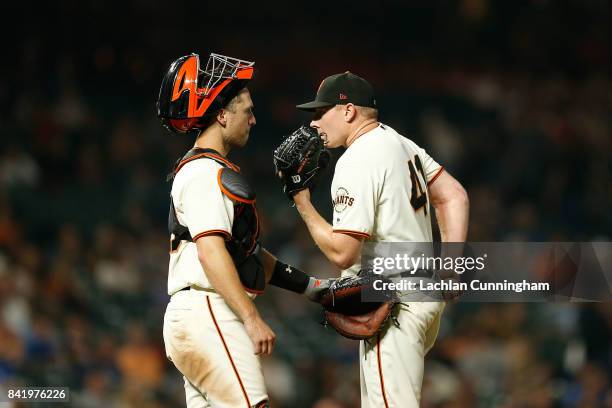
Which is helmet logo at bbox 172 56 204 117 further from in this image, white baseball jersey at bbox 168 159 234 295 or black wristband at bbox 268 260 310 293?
black wristband at bbox 268 260 310 293

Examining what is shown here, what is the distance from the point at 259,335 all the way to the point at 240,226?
52 centimetres

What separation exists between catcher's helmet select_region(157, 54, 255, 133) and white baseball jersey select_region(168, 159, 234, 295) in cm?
24

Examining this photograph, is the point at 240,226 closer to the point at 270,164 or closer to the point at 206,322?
the point at 206,322

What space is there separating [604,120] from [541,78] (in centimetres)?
113

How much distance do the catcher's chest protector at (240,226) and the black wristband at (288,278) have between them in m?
0.41

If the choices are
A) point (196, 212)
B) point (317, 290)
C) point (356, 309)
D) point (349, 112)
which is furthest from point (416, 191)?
point (196, 212)

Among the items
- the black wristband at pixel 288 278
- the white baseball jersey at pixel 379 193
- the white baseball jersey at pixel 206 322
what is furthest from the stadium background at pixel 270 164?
the white baseball jersey at pixel 379 193

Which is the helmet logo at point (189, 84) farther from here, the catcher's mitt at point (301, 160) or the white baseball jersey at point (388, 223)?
the white baseball jersey at point (388, 223)

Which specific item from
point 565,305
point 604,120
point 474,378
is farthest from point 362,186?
point 604,120

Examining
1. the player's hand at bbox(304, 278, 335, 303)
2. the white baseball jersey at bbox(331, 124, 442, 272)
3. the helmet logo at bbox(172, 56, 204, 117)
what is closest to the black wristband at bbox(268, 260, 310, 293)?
the player's hand at bbox(304, 278, 335, 303)

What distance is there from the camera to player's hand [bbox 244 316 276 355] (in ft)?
12.5

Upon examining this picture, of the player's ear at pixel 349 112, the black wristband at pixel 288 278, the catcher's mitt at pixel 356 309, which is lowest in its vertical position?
the catcher's mitt at pixel 356 309

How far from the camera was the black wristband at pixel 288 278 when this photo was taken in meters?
4.64

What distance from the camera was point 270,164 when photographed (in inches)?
410
